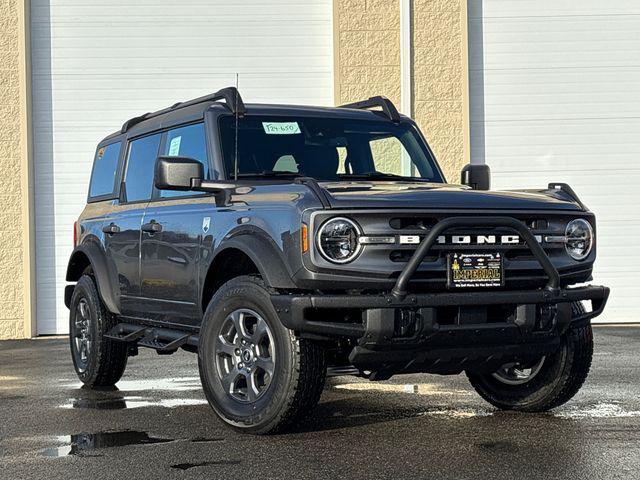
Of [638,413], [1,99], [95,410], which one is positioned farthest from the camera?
[1,99]

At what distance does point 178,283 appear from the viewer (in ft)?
23.3

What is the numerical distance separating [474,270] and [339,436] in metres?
1.17

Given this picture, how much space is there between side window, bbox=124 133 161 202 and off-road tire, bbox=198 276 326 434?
2048mm

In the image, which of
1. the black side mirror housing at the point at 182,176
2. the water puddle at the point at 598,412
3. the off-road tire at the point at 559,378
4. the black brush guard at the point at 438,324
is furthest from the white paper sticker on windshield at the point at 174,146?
the water puddle at the point at 598,412

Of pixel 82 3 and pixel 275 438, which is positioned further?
pixel 82 3

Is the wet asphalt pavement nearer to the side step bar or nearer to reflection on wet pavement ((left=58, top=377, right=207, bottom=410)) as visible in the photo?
reflection on wet pavement ((left=58, top=377, right=207, bottom=410))

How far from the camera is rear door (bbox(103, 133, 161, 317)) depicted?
783cm

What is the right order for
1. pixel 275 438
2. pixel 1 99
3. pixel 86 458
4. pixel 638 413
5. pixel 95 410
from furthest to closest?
pixel 1 99 → pixel 95 410 → pixel 638 413 → pixel 275 438 → pixel 86 458

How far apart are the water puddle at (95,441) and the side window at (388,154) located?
2427 mm

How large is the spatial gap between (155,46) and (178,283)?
8.55 meters

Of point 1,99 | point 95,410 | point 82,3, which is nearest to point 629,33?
point 82,3

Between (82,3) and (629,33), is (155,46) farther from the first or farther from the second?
(629,33)

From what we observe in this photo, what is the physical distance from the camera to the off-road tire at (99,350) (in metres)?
8.44

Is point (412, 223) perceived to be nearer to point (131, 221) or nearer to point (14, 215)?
point (131, 221)
